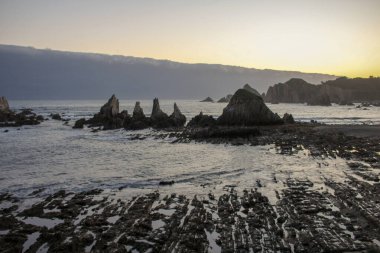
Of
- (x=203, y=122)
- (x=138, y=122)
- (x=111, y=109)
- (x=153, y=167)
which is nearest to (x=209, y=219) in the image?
(x=153, y=167)

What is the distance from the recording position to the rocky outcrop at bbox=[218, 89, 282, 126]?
55.2 metres

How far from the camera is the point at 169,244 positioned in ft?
38.2

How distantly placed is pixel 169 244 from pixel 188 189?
Answer: 7975 millimetres

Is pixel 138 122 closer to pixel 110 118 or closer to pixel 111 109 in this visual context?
pixel 110 118

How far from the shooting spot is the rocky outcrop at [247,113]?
55.2 meters

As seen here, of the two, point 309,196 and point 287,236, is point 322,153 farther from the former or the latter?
point 287,236

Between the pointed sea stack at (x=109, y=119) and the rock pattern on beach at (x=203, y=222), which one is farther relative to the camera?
the pointed sea stack at (x=109, y=119)

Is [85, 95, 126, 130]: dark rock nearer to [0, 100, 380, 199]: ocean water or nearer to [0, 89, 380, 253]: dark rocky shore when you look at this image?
[0, 100, 380, 199]: ocean water

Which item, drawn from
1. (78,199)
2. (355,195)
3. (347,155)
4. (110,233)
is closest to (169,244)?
(110,233)

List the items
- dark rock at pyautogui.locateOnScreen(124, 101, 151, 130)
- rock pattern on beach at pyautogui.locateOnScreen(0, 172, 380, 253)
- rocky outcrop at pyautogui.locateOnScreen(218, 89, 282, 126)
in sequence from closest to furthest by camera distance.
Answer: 1. rock pattern on beach at pyautogui.locateOnScreen(0, 172, 380, 253)
2. rocky outcrop at pyautogui.locateOnScreen(218, 89, 282, 126)
3. dark rock at pyautogui.locateOnScreen(124, 101, 151, 130)

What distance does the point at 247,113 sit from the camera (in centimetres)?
5581

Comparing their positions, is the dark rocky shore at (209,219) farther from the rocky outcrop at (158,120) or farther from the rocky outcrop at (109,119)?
the rocky outcrop at (109,119)

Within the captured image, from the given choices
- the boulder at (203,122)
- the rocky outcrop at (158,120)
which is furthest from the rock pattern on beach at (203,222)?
the rocky outcrop at (158,120)

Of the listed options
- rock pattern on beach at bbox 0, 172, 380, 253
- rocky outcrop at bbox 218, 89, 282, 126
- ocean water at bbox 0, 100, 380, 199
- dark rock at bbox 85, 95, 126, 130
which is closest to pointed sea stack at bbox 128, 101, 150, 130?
dark rock at bbox 85, 95, 126, 130
